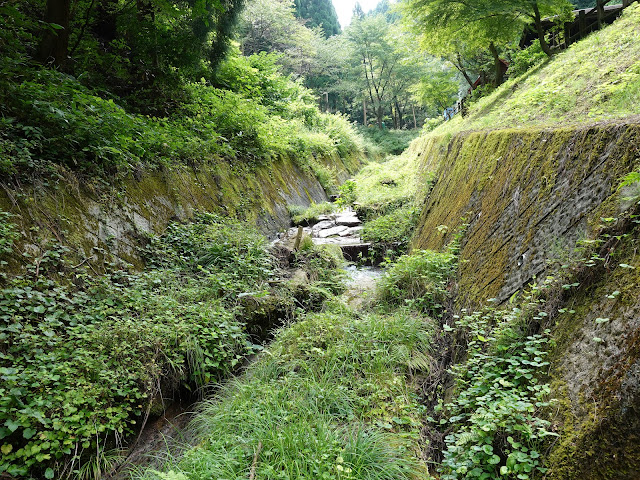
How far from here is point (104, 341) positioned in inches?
109

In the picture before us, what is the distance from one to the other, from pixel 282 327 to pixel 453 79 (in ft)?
82.4

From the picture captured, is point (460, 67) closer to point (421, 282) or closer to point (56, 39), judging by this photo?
point (421, 282)

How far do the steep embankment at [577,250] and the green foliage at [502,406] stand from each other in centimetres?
10

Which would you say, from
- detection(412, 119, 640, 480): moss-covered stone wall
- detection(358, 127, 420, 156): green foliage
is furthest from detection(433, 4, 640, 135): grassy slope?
detection(358, 127, 420, 156): green foliage

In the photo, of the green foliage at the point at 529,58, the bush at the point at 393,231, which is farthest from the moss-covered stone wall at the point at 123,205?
the green foliage at the point at 529,58

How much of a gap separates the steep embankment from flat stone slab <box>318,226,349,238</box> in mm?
4053

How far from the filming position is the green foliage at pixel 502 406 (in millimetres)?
1768

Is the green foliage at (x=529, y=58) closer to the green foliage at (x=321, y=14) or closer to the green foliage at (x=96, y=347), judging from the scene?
the green foliage at (x=96, y=347)

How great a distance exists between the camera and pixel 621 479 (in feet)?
4.63

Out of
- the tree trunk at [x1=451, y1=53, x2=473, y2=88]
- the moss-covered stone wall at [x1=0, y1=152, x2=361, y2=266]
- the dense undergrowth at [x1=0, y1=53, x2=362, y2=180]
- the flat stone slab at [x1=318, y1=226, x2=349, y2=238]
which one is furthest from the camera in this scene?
the tree trunk at [x1=451, y1=53, x2=473, y2=88]

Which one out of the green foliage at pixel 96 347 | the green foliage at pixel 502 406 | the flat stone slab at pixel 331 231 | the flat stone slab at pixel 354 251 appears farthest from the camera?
the flat stone slab at pixel 331 231

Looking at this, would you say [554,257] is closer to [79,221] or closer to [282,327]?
[282,327]

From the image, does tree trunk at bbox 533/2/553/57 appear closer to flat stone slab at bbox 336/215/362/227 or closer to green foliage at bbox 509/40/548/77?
green foliage at bbox 509/40/548/77

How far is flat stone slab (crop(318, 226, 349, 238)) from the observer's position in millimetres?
8547
